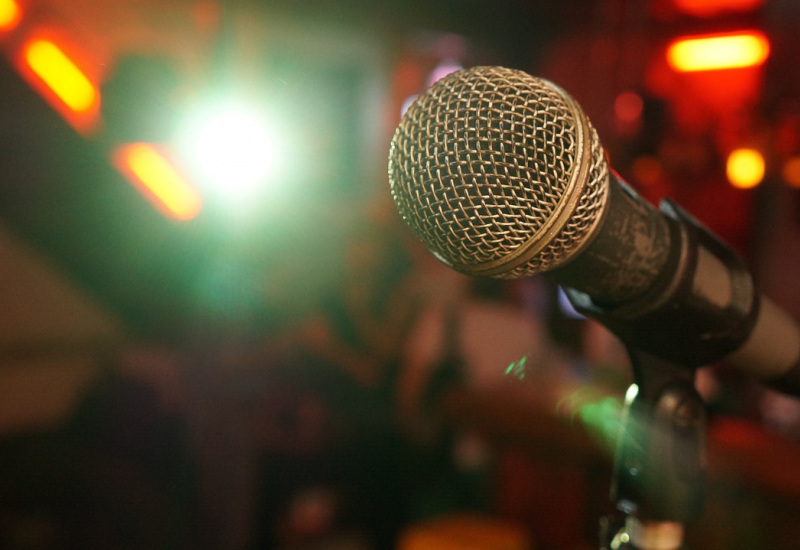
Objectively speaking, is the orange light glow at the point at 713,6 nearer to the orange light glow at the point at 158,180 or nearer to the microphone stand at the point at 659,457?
the orange light glow at the point at 158,180

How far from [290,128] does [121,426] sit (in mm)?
1902

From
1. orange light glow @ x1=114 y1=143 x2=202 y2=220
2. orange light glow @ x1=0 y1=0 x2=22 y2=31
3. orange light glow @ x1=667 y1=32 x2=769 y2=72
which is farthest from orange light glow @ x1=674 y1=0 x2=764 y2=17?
orange light glow @ x1=0 y1=0 x2=22 y2=31

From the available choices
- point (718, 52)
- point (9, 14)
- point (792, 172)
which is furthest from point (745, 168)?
point (9, 14)

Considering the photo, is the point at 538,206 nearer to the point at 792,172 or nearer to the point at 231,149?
the point at 231,149

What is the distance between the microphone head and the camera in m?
0.56

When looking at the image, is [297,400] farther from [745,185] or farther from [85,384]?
[745,185]

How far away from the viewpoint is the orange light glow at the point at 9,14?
2.54 m

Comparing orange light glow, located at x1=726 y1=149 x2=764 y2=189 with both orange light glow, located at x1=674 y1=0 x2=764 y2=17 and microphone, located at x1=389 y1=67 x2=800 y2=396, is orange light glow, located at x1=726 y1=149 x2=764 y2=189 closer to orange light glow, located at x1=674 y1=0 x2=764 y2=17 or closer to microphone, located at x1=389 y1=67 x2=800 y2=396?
orange light glow, located at x1=674 y1=0 x2=764 y2=17

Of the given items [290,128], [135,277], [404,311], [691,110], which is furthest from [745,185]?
[135,277]

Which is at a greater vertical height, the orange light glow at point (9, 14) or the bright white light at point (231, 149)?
the orange light glow at point (9, 14)

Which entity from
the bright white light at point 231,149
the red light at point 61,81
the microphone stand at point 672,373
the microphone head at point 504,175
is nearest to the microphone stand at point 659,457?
the microphone stand at point 672,373

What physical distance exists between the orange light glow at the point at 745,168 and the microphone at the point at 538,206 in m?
3.80

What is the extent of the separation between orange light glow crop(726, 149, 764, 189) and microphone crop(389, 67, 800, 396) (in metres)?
3.80

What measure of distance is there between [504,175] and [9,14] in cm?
276
